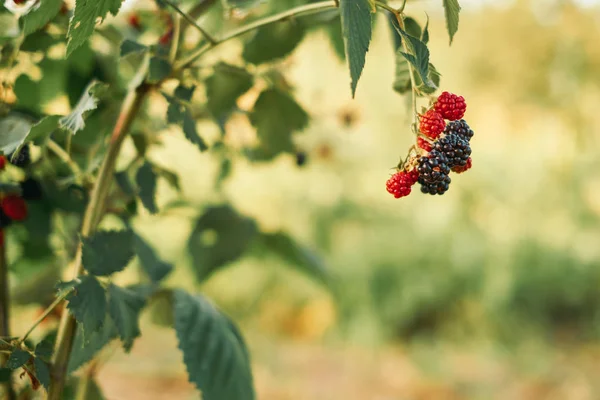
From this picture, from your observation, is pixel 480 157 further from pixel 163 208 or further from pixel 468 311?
pixel 163 208

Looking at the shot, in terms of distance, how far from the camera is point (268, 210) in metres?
3.71

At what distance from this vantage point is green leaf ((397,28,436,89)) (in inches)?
15.6

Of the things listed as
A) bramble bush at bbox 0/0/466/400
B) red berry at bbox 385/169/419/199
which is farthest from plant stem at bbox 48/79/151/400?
red berry at bbox 385/169/419/199

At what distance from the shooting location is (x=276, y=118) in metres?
0.75

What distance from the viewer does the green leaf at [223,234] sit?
0.80m

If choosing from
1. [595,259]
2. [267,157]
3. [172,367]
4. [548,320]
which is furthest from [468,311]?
[267,157]

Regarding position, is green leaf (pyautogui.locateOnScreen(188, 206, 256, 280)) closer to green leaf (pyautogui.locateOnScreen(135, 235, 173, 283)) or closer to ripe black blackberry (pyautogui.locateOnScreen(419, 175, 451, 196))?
green leaf (pyautogui.locateOnScreen(135, 235, 173, 283))

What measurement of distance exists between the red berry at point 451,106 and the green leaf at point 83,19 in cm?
24

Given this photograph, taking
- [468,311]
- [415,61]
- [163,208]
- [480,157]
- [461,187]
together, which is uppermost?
[480,157]

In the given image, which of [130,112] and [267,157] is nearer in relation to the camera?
[130,112]

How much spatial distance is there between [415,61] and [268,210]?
333 cm

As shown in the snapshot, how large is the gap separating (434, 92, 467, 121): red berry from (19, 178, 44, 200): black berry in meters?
0.43

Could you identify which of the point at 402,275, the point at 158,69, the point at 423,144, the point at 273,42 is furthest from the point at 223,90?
the point at 402,275

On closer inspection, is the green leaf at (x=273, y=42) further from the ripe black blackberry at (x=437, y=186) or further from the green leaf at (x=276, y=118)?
the ripe black blackberry at (x=437, y=186)
